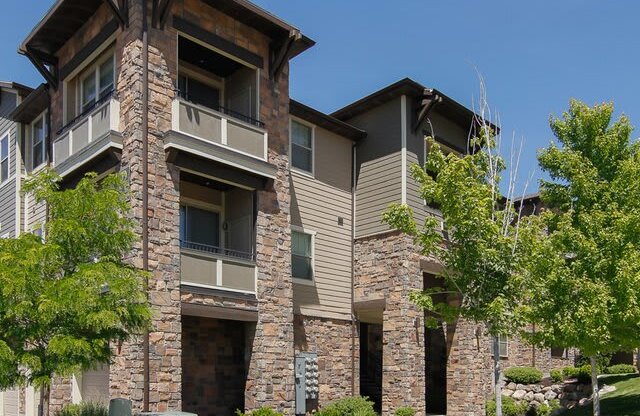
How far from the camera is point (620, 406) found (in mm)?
21422

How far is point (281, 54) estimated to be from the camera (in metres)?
20.2

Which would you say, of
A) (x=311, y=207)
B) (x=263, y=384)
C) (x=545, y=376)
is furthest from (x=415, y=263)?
(x=545, y=376)

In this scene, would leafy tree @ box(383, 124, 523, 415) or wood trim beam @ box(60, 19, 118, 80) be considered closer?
leafy tree @ box(383, 124, 523, 415)

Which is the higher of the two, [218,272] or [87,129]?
[87,129]

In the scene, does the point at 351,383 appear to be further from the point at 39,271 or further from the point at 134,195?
the point at 39,271

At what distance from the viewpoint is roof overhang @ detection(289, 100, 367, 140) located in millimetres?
22828

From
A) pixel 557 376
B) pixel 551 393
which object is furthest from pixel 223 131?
pixel 557 376

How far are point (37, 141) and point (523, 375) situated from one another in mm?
19837

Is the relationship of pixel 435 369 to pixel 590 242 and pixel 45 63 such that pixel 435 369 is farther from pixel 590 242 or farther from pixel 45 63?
pixel 45 63

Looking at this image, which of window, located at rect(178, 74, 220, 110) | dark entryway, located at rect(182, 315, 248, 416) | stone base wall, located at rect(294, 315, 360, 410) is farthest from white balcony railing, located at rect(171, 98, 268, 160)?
stone base wall, located at rect(294, 315, 360, 410)

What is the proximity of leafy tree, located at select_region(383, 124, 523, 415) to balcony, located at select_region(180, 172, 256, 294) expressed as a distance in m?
4.42

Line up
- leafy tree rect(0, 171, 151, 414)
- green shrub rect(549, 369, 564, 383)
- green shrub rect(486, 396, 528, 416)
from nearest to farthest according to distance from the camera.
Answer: leafy tree rect(0, 171, 151, 414), green shrub rect(486, 396, 528, 416), green shrub rect(549, 369, 564, 383)

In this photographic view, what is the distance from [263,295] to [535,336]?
7.08m

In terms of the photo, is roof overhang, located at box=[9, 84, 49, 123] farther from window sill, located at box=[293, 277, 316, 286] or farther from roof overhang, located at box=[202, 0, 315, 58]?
window sill, located at box=[293, 277, 316, 286]
